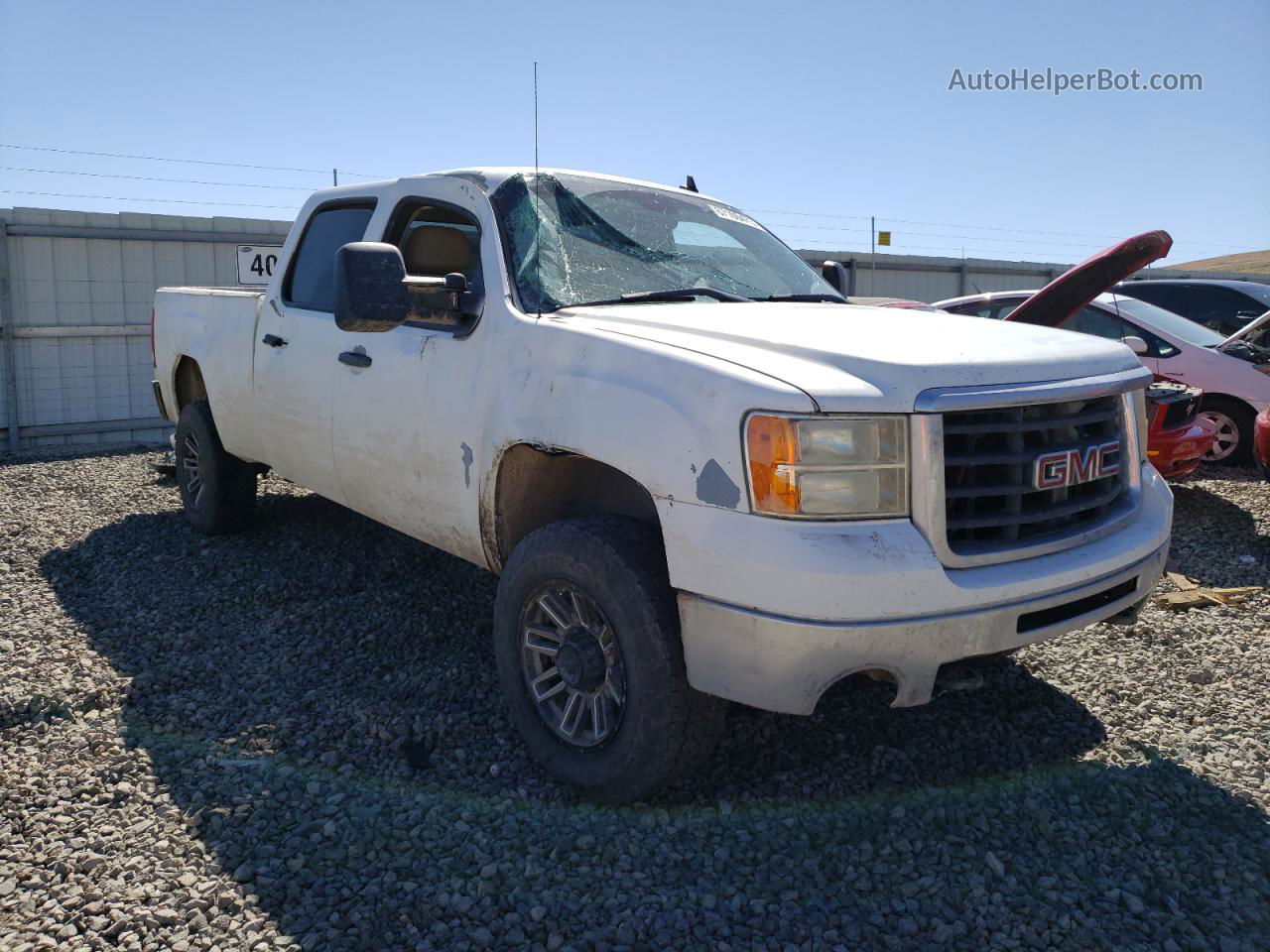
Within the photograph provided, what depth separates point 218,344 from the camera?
574 cm

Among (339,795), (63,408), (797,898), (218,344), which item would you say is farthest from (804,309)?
(63,408)

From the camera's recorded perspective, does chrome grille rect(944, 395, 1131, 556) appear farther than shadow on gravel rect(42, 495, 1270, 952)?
Yes

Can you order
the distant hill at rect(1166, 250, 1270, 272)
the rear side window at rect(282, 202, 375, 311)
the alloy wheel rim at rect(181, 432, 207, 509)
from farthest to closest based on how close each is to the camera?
the distant hill at rect(1166, 250, 1270, 272)
the alloy wheel rim at rect(181, 432, 207, 509)
the rear side window at rect(282, 202, 375, 311)

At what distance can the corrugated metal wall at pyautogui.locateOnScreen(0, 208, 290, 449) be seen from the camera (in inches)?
412

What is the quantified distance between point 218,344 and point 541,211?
261cm

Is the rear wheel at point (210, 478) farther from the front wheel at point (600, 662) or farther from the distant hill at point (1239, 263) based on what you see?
the distant hill at point (1239, 263)

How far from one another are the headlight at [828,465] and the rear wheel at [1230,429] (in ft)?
23.6

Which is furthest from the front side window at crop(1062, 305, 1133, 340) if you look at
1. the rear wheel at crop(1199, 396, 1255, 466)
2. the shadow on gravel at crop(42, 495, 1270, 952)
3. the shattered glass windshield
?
the shadow on gravel at crop(42, 495, 1270, 952)

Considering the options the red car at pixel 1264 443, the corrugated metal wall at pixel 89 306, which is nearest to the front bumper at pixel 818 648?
the red car at pixel 1264 443

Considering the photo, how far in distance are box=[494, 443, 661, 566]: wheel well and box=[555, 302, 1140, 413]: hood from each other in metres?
0.51

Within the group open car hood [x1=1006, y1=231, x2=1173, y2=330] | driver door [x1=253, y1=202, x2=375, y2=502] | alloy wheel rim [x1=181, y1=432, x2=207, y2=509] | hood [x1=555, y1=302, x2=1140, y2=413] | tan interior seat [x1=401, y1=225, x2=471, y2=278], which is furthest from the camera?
alloy wheel rim [x1=181, y1=432, x2=207, y2=509]

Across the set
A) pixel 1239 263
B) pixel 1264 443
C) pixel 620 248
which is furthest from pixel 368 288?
pixel 1239 263

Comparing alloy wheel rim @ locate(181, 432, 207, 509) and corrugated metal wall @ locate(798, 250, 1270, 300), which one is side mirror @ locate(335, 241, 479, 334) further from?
corrugated metal wall @ locate(798, 250, 1270, 300)

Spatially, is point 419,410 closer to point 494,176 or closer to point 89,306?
point 494,176
